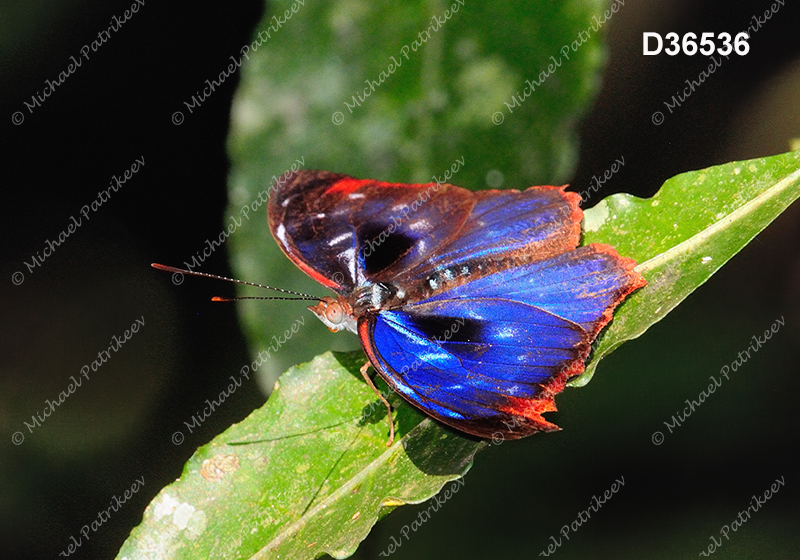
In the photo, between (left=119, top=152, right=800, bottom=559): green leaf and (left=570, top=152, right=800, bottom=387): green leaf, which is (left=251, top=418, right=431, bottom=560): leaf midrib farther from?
(left=570, top=152, right=800, bottom=387): green leaf

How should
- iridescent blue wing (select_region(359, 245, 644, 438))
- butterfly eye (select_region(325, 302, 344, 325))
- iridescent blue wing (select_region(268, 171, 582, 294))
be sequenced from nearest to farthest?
iridescent blue wing (select_region(359, 245, 644, 438)) → butterfly eye (select_region(325, 302, 344, 325)) → iridescent blue wing (select_region(268, 171, 582, 294))

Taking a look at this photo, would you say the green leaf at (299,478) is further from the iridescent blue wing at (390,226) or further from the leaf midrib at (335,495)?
the iridescent blue wing at (390,226)

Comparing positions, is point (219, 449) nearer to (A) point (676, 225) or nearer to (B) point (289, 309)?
(B) point (289, 309)

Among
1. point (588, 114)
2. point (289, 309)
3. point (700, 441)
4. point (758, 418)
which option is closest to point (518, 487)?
point (700, 441)

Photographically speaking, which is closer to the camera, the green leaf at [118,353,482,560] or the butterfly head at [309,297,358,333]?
the green leaf at [118,353,482,560]

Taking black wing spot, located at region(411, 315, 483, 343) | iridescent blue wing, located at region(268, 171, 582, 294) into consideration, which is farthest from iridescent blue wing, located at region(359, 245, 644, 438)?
iridescent blue wing, located at region(268, 171, 582, 294)

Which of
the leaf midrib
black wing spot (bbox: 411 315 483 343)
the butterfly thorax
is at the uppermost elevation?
the butterfly thorax
